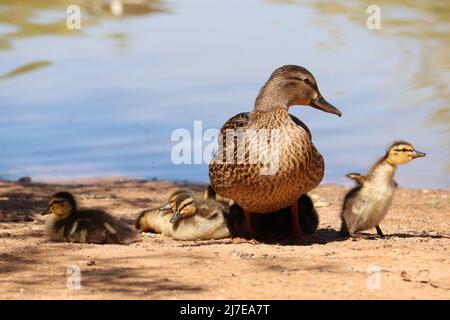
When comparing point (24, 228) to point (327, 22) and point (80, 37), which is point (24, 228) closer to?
point (80, 37)

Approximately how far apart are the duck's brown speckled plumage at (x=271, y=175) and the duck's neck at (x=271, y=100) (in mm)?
165

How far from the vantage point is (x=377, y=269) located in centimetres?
702

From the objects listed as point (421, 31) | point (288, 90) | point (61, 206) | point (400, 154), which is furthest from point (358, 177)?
point (421, 31)

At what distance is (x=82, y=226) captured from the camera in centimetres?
809

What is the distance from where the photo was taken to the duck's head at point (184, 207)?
854cm

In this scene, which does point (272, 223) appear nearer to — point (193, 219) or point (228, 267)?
point (193, 219)

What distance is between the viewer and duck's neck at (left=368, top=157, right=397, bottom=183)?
333 inches

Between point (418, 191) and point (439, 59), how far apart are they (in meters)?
5.75

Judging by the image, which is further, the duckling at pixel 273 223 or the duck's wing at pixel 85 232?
the duckling at pixel 273 223

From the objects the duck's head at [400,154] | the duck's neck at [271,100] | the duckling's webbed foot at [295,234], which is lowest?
the duckling's webbed foot at [295,234]

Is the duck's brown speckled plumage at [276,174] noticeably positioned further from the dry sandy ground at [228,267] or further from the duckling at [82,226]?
the duckling at [82,226]

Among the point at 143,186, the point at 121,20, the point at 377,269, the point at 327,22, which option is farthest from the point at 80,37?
the point at 377,269

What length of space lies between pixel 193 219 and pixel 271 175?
97 centimetres

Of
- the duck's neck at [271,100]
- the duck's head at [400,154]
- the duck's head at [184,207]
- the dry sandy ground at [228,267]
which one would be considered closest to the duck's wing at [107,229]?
the dry sandy ground at [228,267]
